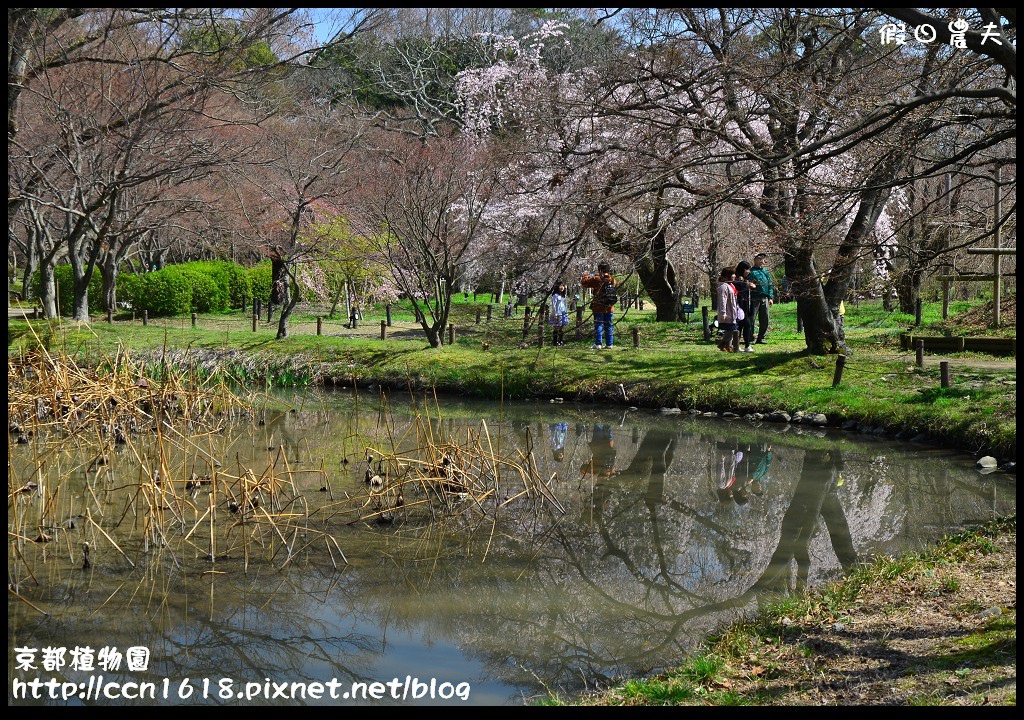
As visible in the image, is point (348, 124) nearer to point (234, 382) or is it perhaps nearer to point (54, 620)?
point (234, 382)

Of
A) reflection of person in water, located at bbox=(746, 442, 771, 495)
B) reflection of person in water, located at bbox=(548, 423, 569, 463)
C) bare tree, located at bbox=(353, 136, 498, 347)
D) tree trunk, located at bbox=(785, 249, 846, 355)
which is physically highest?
bare tree, located at bbox=(353, 136, 498, 347)

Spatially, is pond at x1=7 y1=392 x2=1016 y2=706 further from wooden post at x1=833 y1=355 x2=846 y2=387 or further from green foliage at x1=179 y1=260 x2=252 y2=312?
green foliage at x1=179 y1=260 x2=252 y2=312

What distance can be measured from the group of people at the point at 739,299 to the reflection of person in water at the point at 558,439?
4.14 m

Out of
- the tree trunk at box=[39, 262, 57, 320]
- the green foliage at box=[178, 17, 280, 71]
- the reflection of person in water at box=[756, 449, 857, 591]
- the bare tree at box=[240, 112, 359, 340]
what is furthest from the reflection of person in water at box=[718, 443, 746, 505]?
the tree trunk at box=[39, 262, 57, 320]

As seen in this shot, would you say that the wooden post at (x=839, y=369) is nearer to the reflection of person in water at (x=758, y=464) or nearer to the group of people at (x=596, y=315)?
the reflection of person in water at (x=758, y=464)

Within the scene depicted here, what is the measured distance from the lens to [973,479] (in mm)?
9461

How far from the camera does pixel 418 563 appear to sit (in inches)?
270

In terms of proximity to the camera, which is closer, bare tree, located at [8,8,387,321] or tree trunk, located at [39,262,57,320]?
bare tree, located at [8,8,387,321]

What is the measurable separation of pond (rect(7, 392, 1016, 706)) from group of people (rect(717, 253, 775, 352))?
5019mm

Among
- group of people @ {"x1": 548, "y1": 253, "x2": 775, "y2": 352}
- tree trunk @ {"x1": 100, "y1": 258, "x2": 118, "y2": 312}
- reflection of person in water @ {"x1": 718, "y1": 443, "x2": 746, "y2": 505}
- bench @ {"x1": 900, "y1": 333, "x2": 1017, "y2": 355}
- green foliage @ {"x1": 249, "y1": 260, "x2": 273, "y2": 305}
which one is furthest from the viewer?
green foliage @ {"x1": 249, "y1": 260, "x2": 273, "y2": 305}

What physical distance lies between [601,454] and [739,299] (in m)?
6.04

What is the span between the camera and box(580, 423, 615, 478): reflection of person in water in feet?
33.6

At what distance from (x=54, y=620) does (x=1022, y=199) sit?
19.2ft

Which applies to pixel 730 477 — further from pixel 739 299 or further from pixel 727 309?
pixel 739 299
